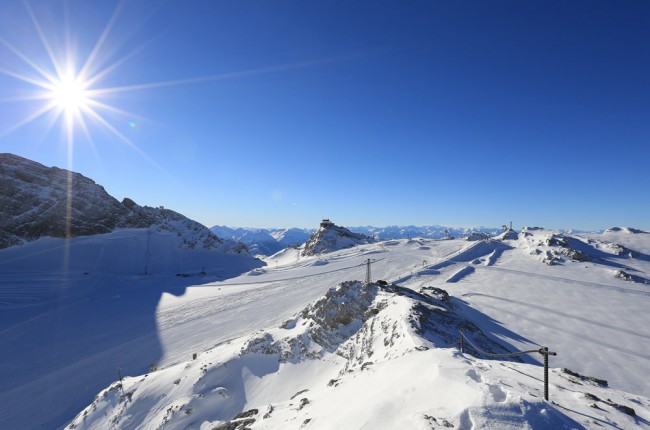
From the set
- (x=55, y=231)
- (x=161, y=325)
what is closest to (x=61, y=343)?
(x=161, y=325)

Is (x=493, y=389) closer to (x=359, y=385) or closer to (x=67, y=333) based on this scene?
(x=359, y=385)

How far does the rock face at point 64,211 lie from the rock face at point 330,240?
96.9ft

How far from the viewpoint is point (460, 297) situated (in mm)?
32719

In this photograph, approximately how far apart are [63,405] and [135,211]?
69.9 m

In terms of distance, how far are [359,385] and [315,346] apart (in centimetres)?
786

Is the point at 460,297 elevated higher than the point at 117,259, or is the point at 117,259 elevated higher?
the point at 117,259

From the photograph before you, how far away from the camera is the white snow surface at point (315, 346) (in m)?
6.87

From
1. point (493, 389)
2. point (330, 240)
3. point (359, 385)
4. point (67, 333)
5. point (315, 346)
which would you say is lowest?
point (67, 333)

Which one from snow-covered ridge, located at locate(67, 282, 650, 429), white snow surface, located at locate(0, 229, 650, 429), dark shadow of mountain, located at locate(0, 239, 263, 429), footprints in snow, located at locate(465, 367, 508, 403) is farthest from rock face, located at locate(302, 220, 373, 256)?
footprints in snow, located at locate(465, 367, 508, 403)

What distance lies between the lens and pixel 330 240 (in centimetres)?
10669

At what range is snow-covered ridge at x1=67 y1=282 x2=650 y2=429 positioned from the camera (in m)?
5.88

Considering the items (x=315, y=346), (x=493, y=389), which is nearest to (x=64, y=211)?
(x=315, y=346)

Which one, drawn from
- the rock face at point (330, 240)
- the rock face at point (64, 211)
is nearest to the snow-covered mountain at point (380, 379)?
the rock face at point (64, 211)

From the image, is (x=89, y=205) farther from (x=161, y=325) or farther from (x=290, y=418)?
(x=290, y=418)
